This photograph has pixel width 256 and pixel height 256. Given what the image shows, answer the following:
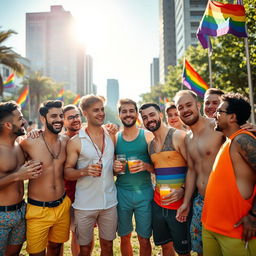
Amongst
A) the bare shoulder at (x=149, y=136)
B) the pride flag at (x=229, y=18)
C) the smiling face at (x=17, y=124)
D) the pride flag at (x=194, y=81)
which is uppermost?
the pride flag at (x=229, y=18)

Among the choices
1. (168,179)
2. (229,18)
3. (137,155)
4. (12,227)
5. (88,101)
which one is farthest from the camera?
(229,18)

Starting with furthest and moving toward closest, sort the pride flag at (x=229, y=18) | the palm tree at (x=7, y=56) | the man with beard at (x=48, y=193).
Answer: the palm tree at (x=7, y=56), the pride flag at (x=229, y=18), the man with beard at (x=48, y=193)

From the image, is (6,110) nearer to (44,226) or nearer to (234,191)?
(44,226)

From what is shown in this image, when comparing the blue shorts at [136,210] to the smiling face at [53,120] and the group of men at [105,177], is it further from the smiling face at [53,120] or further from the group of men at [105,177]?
the smiling face at [53,120]

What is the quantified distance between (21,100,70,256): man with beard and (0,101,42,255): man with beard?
0.16 metres

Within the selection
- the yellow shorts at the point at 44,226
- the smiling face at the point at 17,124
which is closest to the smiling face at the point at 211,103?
the yellow shorts at the point at 44,226

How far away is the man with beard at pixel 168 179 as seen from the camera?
368 centimetres

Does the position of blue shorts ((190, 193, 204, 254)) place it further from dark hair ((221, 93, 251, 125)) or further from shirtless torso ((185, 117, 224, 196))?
dark hair ((221, 93, 251, 125))

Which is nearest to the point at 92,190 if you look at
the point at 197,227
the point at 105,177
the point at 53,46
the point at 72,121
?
the point at 105,177

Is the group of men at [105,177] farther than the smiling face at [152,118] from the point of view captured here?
No

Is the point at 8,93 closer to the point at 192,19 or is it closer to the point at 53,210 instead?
the point at 192,19

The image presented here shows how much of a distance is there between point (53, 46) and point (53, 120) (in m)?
141

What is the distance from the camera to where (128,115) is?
416 centimetres

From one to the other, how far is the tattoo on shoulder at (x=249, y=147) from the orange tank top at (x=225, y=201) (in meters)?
0.07
